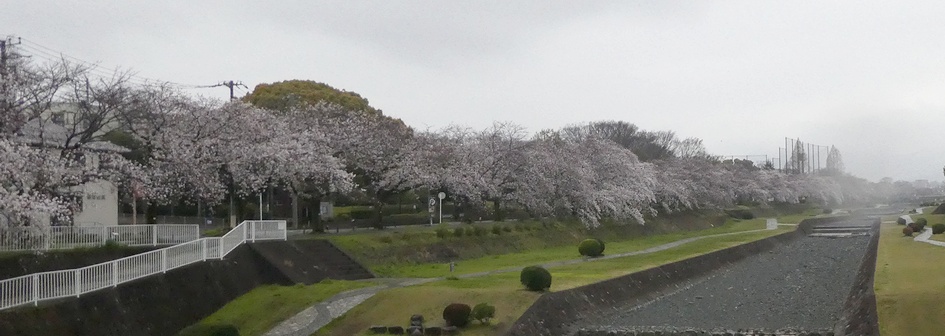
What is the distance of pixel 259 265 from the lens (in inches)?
1159

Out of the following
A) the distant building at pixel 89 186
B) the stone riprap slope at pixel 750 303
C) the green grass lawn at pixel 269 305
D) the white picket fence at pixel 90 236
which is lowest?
the stone riprap slope at pixel 750 303

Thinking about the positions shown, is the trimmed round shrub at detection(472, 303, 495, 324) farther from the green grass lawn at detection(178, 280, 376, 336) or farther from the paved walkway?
the green grass lawn at detection(178, 280, 376, 336)

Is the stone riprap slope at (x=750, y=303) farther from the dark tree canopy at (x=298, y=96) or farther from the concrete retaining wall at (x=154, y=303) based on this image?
the dark tree canopy at (x=298, y=96)

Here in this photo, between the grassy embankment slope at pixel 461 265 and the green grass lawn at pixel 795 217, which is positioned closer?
the grassy embankment slope at pixel 461 265

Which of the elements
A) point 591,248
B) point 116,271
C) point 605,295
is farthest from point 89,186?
point 591,248

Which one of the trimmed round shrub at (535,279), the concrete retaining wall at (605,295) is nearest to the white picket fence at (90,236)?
the trimmed round shrub at (535,279)

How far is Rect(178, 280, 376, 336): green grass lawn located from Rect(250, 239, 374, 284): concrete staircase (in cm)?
102

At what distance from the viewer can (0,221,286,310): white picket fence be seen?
60.3 ft

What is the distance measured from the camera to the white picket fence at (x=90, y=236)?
21.3m

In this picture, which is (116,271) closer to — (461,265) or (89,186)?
(89,186)

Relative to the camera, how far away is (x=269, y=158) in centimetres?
3353

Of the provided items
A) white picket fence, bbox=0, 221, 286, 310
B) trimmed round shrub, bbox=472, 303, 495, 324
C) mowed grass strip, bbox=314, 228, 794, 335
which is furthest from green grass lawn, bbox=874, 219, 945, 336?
white picket fence, bbox=0, 221, 286, 310

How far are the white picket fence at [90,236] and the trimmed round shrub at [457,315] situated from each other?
976 centimetres

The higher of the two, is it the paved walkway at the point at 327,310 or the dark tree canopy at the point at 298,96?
the dark tree canopy at the point at 298,96
